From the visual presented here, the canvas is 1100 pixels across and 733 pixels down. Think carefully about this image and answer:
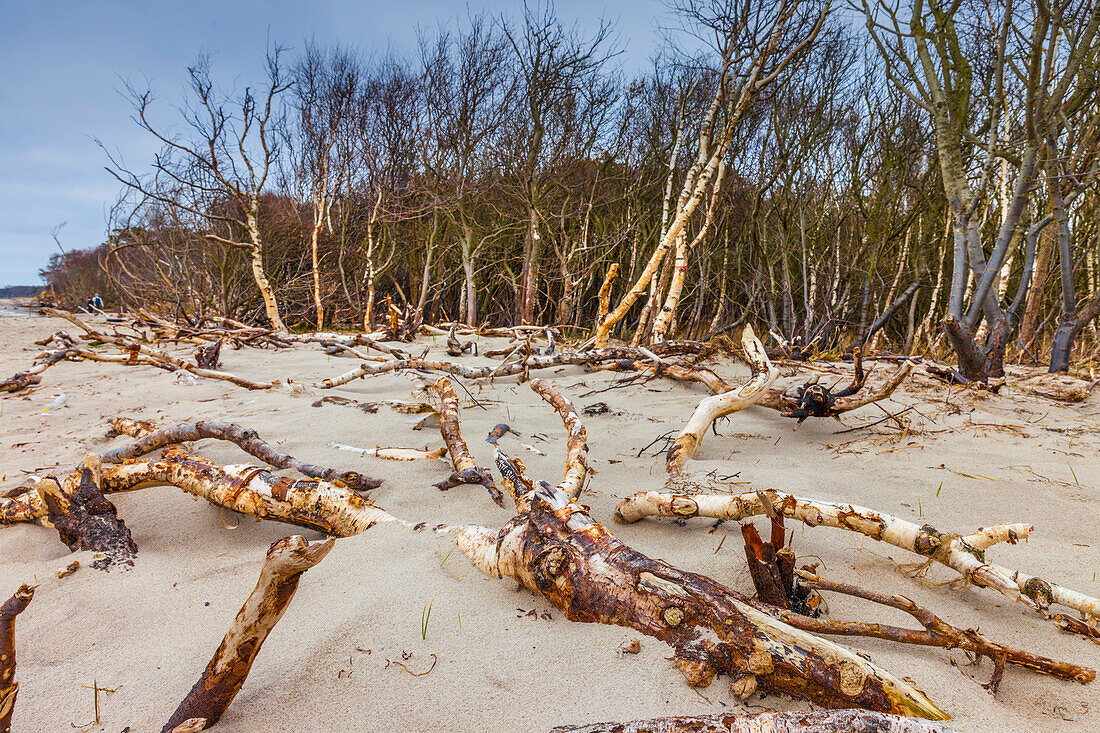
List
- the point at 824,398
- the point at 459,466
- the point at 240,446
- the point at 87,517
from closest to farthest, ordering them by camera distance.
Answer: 1. the point at 87,517
2. the point at 459,466
3. the point at 240,446
4. the point at 824,398

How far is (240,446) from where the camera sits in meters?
2.17

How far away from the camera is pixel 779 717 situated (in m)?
0.74

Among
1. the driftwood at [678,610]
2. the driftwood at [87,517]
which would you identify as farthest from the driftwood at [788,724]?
the driftwood at [87,517]

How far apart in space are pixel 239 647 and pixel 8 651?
0.30m

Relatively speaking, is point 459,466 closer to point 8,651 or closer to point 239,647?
point 239,647

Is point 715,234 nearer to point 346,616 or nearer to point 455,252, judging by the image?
point 455,252

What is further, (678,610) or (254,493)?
(254,493)

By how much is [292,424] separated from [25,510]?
1.28m

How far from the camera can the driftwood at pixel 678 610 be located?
875mm

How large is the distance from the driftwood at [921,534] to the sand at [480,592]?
0.31ft

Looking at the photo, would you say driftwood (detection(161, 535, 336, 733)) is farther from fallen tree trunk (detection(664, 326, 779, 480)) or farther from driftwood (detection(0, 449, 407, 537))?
fallen tree trunk (detection(664, 326, 779, 480))

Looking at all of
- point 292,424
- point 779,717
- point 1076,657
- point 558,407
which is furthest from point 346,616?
point 292,424

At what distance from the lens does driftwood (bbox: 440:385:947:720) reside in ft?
2.87

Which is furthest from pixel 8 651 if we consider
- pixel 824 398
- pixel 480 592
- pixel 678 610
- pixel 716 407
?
pixel 824 398
